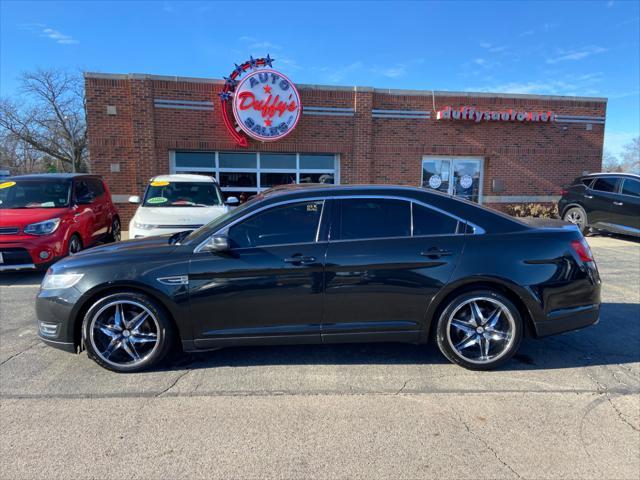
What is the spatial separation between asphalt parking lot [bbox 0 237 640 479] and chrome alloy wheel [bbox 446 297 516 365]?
19cm

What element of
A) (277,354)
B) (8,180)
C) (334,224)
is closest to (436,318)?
(334,224)

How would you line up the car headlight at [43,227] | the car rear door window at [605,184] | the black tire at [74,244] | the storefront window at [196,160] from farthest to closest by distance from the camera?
the storefront window at [196,160] → the car rear door window at [605,184] → the black tire at [74,244] → the car headlight at [43,227]

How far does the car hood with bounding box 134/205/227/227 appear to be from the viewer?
7.30m

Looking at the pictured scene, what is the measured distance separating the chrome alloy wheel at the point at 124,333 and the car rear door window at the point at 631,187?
11637 millimetres

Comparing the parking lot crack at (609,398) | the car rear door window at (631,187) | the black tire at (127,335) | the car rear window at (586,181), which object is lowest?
the parking lot crack at (609,398)

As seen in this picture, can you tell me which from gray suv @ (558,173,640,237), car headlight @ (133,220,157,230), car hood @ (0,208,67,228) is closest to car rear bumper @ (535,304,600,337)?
car headlight @ (133,220,157,230)

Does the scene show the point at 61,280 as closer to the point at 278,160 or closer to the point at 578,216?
the point at 278,160

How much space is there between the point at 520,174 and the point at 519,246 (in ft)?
40.3

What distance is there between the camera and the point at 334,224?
354 centimetres

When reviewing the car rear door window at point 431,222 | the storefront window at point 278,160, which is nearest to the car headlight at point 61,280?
the car rear door window at point 431,222

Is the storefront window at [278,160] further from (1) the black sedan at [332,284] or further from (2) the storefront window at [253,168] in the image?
(1) the black sedan at [332,284]

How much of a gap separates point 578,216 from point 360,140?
6.82m

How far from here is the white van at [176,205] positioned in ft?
23.6

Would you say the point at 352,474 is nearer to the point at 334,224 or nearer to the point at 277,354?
the point at 277,354
